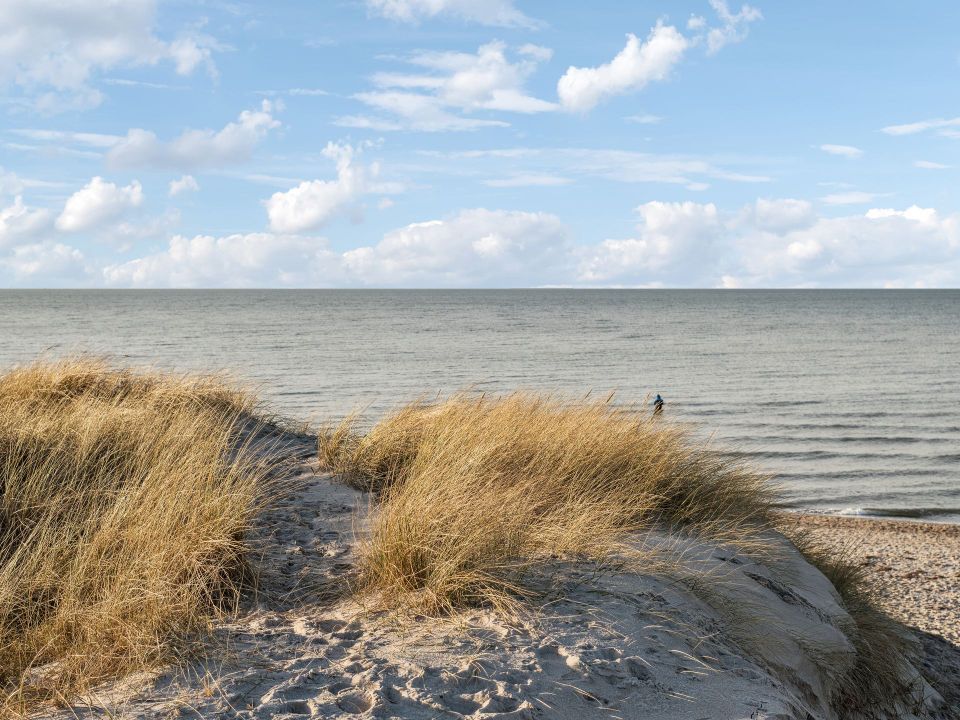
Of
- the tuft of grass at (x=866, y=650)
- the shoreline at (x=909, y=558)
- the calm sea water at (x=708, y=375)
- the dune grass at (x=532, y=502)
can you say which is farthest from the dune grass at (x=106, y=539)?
the shoreline at (x=909, y=558)

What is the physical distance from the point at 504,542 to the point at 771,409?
72.1 feet

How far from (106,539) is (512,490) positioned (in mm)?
2848

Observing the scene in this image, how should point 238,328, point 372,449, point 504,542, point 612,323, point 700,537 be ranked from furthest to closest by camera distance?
point 612,323 < point 238,328 < point 372,449 < point 700,537 < point 504,542

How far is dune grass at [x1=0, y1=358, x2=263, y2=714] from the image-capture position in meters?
4.25

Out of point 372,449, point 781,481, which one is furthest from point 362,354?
point 372,449

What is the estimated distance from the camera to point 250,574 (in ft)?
17.4

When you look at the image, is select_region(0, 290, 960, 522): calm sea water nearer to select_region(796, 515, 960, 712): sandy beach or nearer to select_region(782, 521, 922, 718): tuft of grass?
select_region(796, 515, 960, 712): sandy beach

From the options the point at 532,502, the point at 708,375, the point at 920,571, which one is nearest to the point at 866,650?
the point at 532,502

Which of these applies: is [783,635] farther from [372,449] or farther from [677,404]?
[677,404]

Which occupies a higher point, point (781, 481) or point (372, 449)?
point (372, 449)

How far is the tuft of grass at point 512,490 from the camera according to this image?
4.83 m

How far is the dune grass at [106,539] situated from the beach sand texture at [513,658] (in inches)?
12.1

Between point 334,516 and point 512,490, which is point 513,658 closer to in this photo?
point 512,490

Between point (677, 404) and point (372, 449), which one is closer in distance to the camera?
point (372, 449)
